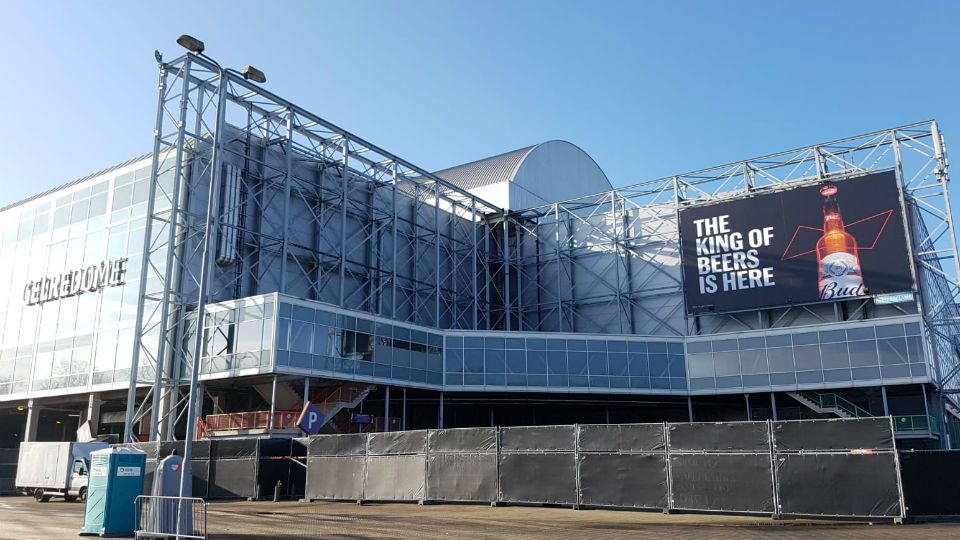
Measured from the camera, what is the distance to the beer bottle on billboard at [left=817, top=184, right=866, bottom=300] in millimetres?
53094

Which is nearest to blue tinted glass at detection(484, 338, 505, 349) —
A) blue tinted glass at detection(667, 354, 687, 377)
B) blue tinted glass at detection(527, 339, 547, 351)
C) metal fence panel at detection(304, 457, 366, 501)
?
blue tinted glass at detection(527, 339, 547, 351)

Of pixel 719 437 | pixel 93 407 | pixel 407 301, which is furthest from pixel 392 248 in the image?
pixel 719 437

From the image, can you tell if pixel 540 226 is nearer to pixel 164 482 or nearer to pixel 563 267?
pixel 563 267

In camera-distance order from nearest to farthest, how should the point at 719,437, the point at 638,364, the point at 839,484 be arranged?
1. the point at 839,484
2. the point at 719,437
3. the point at 638,364

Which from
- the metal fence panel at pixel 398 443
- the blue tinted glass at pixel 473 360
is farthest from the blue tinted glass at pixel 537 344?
the metal fence panel at pixel 398 443

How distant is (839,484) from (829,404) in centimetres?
3500

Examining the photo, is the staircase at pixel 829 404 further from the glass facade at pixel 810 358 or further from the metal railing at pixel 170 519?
the metal railing at pixel 170 519

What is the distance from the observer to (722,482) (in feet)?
68.6

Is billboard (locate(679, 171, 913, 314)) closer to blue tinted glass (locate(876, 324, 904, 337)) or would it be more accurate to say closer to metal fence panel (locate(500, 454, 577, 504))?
blue tinted glass (locate(876, 324, 904, 337))

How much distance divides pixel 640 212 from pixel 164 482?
51457mm

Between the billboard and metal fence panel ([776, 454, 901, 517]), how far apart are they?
37.0m

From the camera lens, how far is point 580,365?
5550 centimetres

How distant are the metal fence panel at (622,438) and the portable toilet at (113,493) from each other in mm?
12276

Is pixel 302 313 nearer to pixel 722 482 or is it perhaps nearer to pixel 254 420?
pixel 254 420
